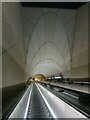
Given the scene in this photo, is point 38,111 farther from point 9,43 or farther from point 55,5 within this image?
point 55,5

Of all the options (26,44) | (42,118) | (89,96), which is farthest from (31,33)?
(42,118)

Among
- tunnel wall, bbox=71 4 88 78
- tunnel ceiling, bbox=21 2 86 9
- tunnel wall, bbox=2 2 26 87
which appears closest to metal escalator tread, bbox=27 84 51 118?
tunnel wall, bbox=2 2 26 87

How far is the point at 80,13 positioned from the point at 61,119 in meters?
12.7

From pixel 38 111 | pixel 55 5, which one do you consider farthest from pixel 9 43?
pixel 55 5

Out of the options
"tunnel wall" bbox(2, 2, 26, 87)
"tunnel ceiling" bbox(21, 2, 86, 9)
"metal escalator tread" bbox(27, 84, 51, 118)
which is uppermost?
"tunnel ceiling" bbox(21, 2, 86, 9)

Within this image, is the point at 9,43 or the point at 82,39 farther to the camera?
the point at 82,39

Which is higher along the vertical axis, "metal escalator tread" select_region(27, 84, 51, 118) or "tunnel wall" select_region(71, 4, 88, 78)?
"tunnel wall" select_region(71, 4, 88, 78)

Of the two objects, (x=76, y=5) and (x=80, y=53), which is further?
(x=80, y=53)

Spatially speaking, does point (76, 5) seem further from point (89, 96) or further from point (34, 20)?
point (89, 96)

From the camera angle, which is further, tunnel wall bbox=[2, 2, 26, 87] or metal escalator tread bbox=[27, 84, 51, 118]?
metal escalator tread bbox=[27, 84, 51, 118]

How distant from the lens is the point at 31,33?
22.2m

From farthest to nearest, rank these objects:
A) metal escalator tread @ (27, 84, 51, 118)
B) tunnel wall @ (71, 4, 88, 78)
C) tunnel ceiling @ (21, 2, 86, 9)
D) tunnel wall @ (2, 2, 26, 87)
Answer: tunnel wall @ (71, 4, 88, 78), tunnel ceiling @ (21, 2, 86, 9), metal escalator tread @ (27, 84, 51, 118), tunnel wall @ (2, 2, 26, 87)

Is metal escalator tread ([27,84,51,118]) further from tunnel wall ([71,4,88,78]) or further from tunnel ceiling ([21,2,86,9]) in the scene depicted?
tunnel ceiling ([21,2,86,9])

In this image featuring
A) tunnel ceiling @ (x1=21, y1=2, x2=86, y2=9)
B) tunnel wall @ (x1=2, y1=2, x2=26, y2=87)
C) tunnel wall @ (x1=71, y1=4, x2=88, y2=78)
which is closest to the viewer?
tunnel wall @ (x1=2, y1=2, x2=26, y2=87)
